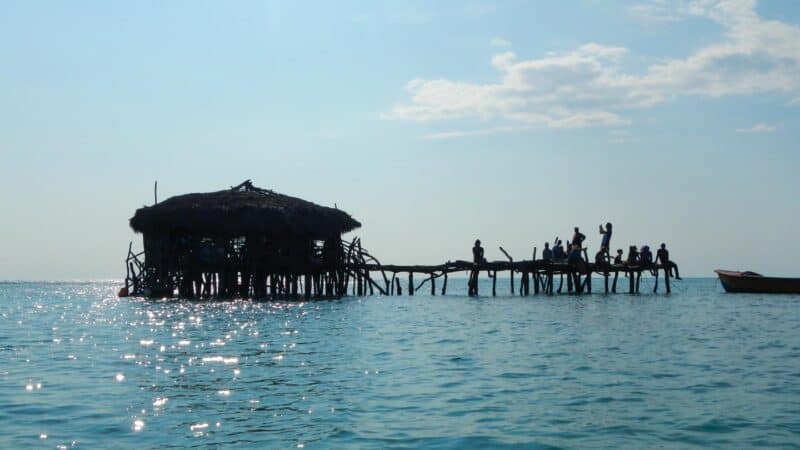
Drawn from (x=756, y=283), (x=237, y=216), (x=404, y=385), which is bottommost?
(x=404, y=385)

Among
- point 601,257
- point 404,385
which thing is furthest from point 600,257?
point 404,385

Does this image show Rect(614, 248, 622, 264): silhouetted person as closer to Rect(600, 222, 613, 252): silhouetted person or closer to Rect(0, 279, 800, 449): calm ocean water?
Rect(600, 222, 613, 252): silhouetted person

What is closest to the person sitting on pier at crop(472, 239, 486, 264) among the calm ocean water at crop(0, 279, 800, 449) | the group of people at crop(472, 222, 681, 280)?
the group of people at crop(472, 222, 681, 280)

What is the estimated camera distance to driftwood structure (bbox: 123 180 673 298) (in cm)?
3600

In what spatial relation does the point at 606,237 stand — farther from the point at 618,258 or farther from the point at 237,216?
A: the point at 237,216

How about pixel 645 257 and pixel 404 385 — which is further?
pixel 645 257

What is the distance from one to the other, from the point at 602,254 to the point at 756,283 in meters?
10.7

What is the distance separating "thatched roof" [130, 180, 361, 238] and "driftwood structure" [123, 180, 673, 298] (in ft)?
0.13

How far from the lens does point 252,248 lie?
3731 centimetres

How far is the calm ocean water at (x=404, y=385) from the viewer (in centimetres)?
1045

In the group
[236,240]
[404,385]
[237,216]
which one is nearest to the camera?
[404,385]

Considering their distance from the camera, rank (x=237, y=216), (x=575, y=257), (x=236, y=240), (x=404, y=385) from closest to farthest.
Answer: (x=404, y=385)
(x=237, y=216)
(x=236, y=240)
(x=575, y=257)

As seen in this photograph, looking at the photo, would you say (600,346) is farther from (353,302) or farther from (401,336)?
(353,302)

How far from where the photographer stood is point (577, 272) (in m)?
41.1
